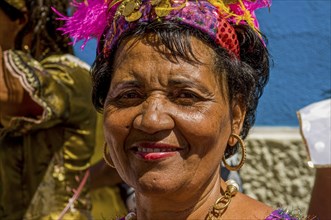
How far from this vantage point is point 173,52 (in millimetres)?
2545

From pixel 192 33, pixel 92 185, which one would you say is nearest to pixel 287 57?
pixel 92 185

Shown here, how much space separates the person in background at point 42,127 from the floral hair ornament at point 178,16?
3.94 feet

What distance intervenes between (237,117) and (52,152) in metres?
1.65

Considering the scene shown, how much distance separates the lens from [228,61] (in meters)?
2.63

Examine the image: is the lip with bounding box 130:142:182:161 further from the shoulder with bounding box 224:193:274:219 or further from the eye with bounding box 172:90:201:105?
the shoulder with bounding box 224:193:274:219

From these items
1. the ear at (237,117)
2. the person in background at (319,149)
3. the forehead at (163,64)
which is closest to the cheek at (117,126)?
the forehead at (163,64)

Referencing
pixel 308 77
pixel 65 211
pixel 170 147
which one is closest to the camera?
pixel 170 147

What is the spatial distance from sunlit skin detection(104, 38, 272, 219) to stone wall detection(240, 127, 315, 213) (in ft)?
7.97

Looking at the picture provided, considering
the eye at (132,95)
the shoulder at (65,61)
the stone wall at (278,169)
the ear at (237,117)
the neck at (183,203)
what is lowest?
the stone wall at (278,169)

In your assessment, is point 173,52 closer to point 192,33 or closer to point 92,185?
point 192,33

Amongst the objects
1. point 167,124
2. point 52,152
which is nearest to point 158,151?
point 167,124

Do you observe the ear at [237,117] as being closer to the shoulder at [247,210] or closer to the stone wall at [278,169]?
the shoulder at [247,210]

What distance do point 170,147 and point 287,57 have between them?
8.17 feet

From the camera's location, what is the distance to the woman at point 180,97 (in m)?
2.52
